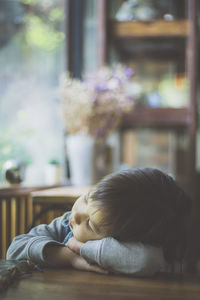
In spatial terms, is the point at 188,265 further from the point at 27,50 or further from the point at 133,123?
the point at 27,50

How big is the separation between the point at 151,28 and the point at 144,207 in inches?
65.1

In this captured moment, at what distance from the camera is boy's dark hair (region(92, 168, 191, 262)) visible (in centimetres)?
74

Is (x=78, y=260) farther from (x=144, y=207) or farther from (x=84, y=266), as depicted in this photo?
(x=144, y=207)

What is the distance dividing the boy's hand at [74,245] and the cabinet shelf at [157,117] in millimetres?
1432

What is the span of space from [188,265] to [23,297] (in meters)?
1.71

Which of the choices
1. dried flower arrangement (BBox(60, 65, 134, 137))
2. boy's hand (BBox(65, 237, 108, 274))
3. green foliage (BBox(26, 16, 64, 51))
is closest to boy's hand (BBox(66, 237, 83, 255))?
boy's hand (BBox(65, 237, 108, 274))

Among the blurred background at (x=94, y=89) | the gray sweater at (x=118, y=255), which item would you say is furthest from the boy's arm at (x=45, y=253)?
the blurred background at (x=94, y=89)

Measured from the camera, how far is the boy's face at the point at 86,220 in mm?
748

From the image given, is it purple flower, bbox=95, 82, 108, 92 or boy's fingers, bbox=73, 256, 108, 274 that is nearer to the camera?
boy's fingers, bbox=73, 256, 108, 274

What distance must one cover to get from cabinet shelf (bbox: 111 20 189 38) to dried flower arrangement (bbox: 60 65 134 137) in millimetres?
391

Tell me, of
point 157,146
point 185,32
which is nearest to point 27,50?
point 185,32

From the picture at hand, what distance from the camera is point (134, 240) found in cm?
77

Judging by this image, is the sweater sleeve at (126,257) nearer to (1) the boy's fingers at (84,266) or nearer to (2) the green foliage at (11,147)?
(1) the boy's fingers at (84,266)

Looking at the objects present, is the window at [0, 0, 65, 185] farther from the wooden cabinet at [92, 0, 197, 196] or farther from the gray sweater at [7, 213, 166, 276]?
the gray sweater at [7, 213, 166, 276]
